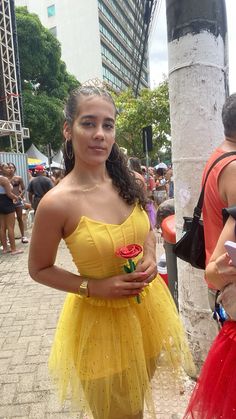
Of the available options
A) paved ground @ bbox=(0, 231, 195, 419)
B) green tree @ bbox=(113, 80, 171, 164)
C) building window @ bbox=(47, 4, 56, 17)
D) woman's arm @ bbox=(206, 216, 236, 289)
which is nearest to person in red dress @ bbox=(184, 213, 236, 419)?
woman's arm @ bbox=(206, 216, 236, 289)

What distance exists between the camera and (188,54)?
102 inches

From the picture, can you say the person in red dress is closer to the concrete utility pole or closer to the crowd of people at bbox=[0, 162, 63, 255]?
the concrete utility pole

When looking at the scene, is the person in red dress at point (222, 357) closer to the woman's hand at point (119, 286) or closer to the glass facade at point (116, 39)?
the woman's hand at point (119, 286)

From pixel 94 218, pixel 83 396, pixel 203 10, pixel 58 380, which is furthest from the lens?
pixel 203 10

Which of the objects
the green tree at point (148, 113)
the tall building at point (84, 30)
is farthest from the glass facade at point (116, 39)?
the green tree at point (148, 113)

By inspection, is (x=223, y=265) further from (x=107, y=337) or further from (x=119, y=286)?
(x=107, y=337)

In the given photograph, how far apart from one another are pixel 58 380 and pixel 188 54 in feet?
7.12

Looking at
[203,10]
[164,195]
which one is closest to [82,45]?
[164,195]

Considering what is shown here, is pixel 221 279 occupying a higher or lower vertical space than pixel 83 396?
higher

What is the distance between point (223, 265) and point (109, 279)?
46 centimetres

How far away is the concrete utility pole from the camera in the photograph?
2.55 m

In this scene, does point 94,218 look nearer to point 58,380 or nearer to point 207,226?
point 207,226

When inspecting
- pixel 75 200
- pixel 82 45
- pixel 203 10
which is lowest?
pixel 75 200

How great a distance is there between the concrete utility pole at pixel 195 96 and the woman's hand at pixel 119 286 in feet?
4.44
